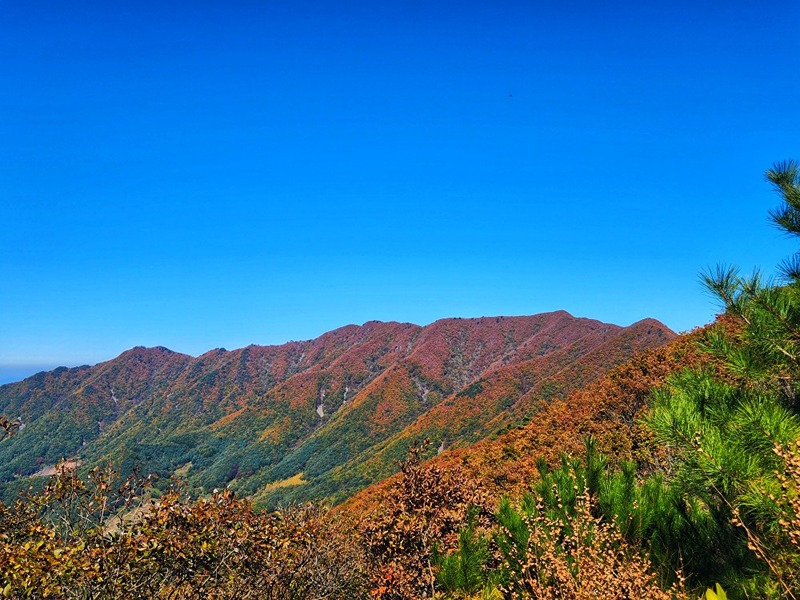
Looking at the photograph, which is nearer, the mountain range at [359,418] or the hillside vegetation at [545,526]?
the hillside vegetation at [545,526]

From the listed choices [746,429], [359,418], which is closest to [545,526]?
[746,429]

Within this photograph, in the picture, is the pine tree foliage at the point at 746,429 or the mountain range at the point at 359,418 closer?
the pine tree foliage at the point at 746,429

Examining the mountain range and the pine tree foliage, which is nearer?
the pine tree foliage

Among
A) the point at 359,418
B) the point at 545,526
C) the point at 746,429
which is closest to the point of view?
the point at 746,429

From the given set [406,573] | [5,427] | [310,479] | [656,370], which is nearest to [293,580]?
[406,573]

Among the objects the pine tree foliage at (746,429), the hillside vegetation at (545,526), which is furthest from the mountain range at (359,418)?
the pine tree foliage at (746,429)

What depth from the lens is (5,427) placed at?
5051 mm

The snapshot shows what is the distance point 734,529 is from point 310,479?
361ft

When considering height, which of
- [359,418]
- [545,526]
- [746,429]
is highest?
[746,429]

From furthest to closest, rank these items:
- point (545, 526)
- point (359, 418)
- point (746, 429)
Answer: point (359, 418)
point (545, 526)
point (746, 429)

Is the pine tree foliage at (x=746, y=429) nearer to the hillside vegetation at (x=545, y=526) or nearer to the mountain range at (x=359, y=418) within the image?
the hillside vegetation at (x=545, y=526)

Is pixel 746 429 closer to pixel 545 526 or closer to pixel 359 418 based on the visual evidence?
pixel 545 526

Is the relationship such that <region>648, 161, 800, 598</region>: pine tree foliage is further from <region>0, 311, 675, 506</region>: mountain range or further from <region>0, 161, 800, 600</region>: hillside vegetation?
<region>0, 311, 675, 506</region>: mountain range

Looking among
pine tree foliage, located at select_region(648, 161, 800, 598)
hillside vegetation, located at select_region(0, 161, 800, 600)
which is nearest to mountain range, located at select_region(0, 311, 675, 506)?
hillside vegetation, located at select_region(0, 161, 800, 600)
